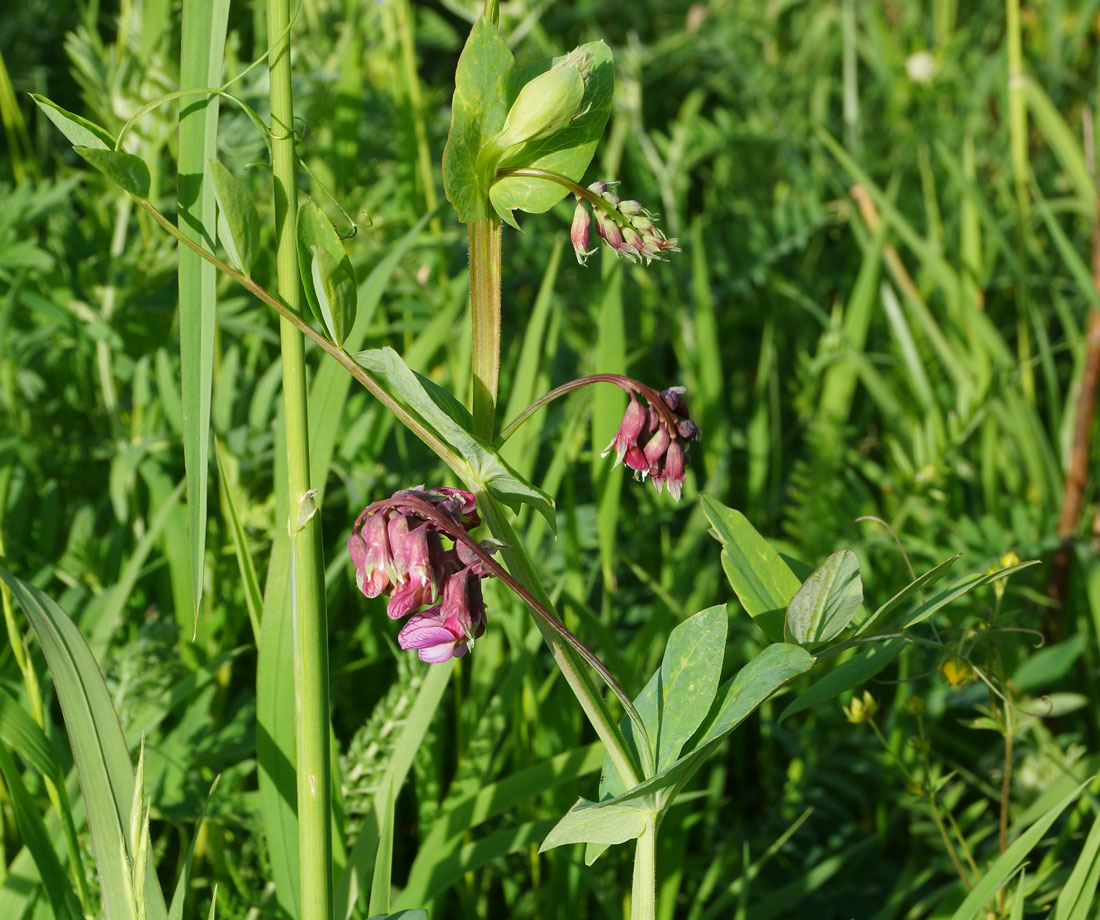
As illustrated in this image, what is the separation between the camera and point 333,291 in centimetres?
58

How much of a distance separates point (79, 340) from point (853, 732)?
110cm

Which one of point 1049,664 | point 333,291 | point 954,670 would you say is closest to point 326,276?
point 333,291

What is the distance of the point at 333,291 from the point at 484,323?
87 millimetres

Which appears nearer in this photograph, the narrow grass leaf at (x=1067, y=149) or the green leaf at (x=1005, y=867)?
the green leaf at (x=1005, y=867)

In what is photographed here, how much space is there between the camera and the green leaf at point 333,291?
1.87 feet

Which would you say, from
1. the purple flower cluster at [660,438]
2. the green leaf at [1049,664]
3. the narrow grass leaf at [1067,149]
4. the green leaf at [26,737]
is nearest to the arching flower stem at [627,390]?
the purple flower cluster at [660,438]

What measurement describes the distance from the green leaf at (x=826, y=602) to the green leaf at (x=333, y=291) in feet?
1.03

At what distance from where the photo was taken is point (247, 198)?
23.6 inches

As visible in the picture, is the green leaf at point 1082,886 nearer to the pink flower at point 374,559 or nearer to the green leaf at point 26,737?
the pink flower at point 374,559

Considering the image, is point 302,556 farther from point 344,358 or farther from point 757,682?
point 757,682

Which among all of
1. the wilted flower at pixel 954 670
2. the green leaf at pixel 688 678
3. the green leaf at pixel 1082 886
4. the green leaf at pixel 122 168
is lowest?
the green leaf at pixel 1082 886

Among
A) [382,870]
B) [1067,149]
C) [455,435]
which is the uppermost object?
[1067,149]

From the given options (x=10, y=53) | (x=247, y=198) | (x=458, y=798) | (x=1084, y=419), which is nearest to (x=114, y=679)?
(x=458, y=798)

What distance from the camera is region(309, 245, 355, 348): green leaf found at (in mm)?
570
